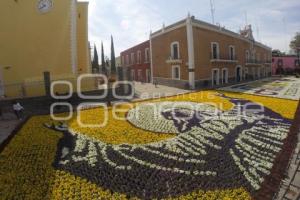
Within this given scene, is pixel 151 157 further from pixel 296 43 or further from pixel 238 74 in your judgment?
pixel 296 43

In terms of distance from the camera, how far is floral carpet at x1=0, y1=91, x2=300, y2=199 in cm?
668

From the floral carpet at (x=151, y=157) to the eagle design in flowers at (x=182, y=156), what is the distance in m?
0.03

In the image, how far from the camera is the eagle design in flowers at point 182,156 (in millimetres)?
6973

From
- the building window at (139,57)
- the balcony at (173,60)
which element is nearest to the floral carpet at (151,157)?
the balcony at (173,60)

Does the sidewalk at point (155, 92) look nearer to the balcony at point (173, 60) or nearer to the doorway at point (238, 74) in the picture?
the balcony at point (173, 60)

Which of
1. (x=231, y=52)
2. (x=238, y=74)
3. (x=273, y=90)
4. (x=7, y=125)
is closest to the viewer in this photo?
(x=7, y=125)

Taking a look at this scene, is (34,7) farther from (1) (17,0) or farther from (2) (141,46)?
(2) (141,46)

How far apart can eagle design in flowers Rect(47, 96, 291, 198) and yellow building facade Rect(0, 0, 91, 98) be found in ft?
34.3

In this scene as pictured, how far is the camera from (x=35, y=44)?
20406mm

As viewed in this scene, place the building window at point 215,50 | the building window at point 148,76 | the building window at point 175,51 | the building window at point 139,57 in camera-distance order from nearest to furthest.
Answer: the building window at point 175,51 < the building window at point 215,50 < the building window at point 148,76 < the building window at point 139,57

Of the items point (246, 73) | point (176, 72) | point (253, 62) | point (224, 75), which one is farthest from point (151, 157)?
point (253, 62)

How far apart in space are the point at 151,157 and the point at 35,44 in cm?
1692

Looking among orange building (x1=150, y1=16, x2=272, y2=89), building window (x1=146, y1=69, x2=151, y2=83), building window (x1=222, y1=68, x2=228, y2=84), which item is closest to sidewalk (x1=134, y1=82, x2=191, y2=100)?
orange building (x1=150, y1=16, x2=272, y2=89)

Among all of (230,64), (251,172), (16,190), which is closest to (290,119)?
(251,172)
